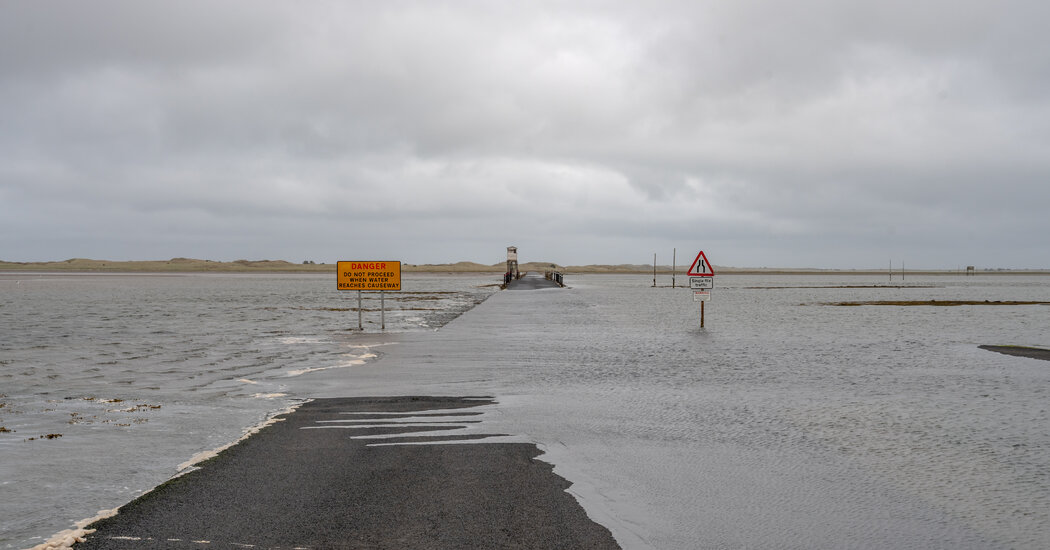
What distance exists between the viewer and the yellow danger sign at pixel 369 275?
23.7 metres

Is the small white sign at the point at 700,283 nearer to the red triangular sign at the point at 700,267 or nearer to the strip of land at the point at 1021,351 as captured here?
the red triangular sign at the point at 700,267

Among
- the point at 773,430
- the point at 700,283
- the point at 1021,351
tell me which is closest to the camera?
the point at 773,430

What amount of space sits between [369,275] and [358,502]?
18.9m

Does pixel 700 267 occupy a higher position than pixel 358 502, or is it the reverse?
pixel 700 267

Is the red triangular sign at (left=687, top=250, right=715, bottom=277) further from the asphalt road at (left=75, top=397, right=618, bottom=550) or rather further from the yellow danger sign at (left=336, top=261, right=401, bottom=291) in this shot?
the asphalt road at (left=75, top=397, right=618, bottom=550)

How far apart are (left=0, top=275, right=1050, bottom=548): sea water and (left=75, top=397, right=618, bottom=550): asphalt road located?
370 millimetres

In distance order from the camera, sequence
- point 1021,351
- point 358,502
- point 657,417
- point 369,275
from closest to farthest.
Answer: point 358,502 < point 657,417 < point 1021,351 < point 369,275

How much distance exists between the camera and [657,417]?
30.6 ft

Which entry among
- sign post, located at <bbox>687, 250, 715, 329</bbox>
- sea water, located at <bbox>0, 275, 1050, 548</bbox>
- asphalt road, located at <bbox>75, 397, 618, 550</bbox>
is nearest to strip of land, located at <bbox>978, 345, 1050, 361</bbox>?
sea water, located at <bbox>0, 275, 1050, 548</bbox>

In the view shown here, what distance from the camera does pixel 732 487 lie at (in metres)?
6.02

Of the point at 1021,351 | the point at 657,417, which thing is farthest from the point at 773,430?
the point at 1021,351

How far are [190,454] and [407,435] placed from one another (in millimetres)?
2123

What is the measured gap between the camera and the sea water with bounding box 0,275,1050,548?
5.35m

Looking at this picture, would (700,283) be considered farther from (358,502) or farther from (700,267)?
(358,502)
